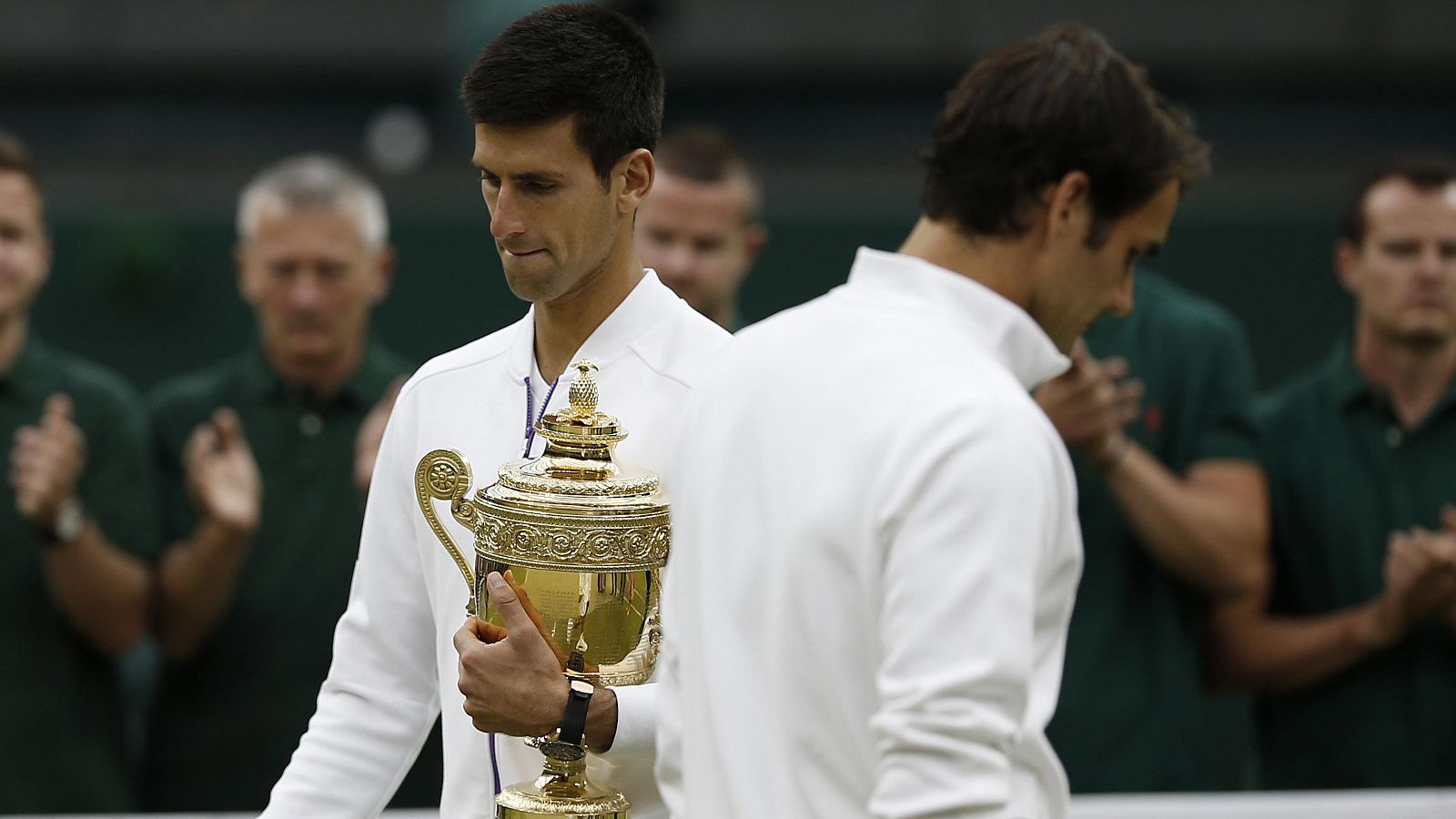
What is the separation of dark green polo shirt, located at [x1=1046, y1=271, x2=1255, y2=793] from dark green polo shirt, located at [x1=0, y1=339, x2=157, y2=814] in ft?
5.97

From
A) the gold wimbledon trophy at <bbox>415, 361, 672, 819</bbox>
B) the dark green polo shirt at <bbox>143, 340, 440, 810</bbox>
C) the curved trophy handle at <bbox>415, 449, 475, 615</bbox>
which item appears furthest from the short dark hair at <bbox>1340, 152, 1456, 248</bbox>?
the curved trophy handle at <bbox>415, 449, 475, 615</bbox>

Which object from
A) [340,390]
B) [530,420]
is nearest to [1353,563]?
[340,390]

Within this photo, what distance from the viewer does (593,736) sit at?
1708 mm

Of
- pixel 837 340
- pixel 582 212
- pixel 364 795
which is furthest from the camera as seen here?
pixel 364 795

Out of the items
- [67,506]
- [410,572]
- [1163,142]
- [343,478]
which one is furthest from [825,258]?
[1163,142]

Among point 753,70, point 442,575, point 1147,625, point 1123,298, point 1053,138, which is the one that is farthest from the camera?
point 753,70

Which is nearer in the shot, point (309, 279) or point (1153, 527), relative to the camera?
point (1153, 527)

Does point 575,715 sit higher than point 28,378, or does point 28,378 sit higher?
point 28,378

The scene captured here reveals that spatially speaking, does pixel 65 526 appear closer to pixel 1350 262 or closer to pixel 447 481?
pixel 447 481

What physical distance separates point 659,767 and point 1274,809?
1.39 m

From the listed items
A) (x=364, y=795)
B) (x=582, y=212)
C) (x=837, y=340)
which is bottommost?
(x=364, y=795)

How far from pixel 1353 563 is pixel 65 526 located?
2.45m

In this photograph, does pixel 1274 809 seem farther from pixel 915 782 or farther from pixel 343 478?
pixel 343 478

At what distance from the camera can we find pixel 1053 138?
149 centimetres
